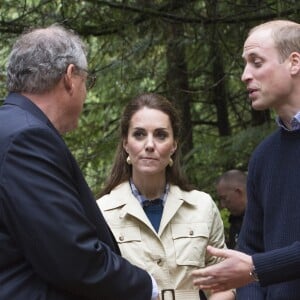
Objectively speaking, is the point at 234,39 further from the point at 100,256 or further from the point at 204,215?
the point at 100,256

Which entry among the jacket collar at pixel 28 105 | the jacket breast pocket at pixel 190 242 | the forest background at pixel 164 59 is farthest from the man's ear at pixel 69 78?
the forest background at pixel 164 59

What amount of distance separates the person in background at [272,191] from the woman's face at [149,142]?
0.72 meters

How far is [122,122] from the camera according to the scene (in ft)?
14.0

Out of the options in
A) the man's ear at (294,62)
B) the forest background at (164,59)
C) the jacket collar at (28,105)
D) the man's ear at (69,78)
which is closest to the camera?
the jacket collar at (28,105)

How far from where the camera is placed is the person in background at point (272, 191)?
307 cm

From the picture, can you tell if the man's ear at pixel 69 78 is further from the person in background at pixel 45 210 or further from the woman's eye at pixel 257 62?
the woman's eye at pixel 257 62

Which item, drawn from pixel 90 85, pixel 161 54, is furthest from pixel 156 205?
pixel 161 54

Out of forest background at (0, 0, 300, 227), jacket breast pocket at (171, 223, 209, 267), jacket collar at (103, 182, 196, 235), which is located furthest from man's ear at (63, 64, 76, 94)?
forest background at (0, 0, 300, 227)

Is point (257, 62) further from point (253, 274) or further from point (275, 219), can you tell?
point (253, 274)

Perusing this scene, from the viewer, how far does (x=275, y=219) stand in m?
3.23

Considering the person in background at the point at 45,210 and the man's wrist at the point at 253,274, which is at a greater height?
the person in background at the point at 45,210

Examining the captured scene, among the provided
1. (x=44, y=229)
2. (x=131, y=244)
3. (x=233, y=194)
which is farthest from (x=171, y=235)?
(x=233, y=194)

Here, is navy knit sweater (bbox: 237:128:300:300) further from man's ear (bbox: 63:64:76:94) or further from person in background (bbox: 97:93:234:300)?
man's ear (bbox: 63:64:76:94)

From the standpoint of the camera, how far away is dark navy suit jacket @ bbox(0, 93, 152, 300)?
2635 mm
